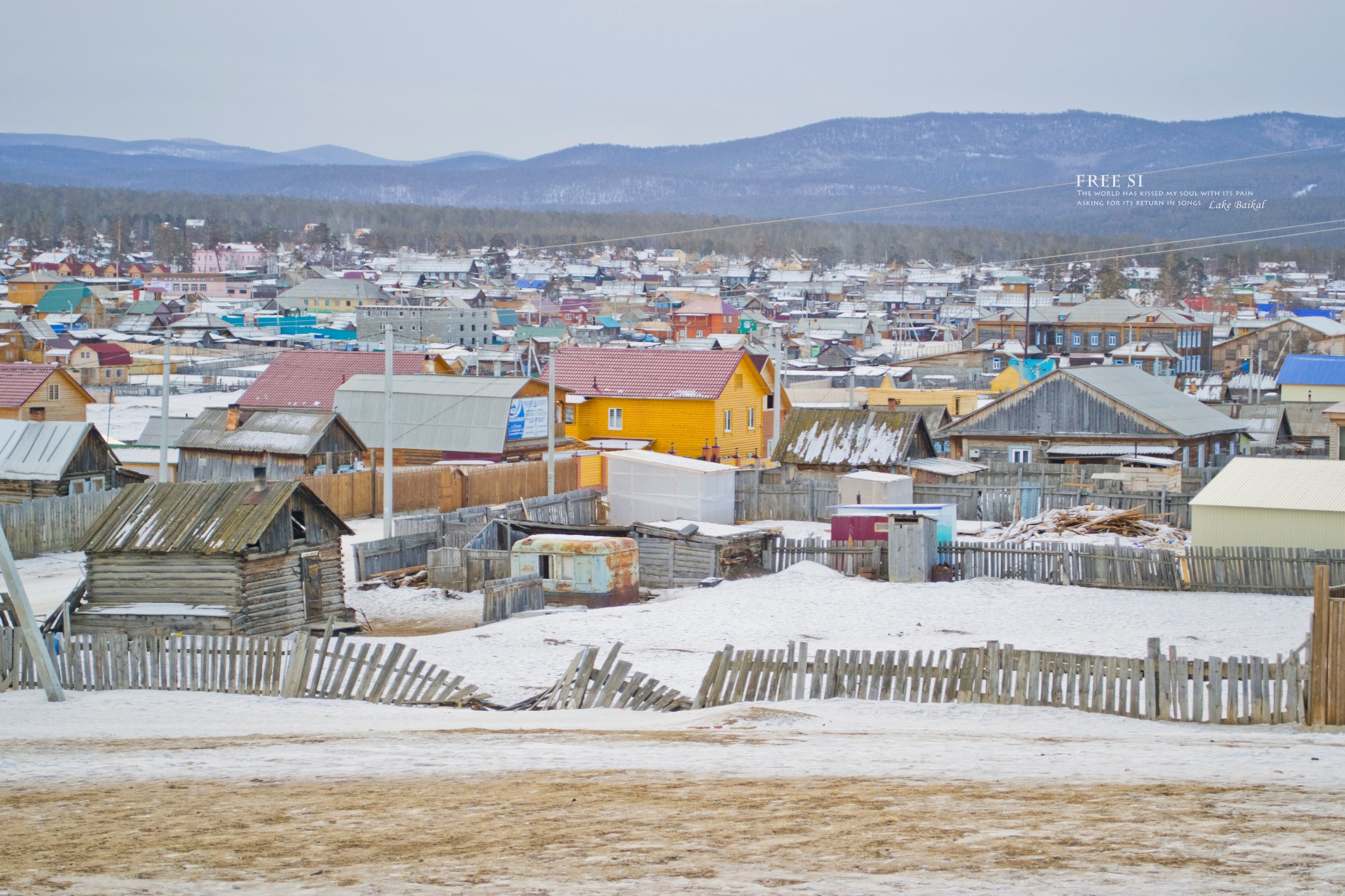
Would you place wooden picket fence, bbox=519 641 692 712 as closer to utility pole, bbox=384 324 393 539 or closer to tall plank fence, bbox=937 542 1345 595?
tall plank fence, bbox=937 542 1345 595

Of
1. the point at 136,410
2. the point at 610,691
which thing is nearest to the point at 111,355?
the point at 136,410

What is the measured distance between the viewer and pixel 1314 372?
66.9 m

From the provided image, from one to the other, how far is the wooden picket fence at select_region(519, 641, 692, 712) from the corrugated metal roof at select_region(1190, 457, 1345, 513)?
50.8ft

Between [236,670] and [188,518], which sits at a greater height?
[188,518]

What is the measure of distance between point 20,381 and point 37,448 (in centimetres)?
1778

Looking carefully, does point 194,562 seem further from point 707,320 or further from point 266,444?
point 707,320

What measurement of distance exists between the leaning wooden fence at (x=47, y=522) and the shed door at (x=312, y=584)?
438 inches

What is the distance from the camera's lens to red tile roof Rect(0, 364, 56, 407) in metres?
53.0

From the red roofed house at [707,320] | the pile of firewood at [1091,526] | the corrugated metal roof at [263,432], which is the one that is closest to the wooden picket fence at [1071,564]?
the pile of firewood at [1091,526]

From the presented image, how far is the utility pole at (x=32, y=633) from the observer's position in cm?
1762

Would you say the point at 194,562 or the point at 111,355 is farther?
the point at 111,355

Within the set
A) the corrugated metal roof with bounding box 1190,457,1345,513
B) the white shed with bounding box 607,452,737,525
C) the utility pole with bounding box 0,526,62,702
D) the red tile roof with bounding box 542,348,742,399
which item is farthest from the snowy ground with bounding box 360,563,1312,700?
the red tile roof with bounding box 542,348,742,399

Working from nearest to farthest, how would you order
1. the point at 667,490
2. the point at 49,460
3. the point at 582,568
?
the point at 582,568 → the point at 49,460 → the point at 667,490

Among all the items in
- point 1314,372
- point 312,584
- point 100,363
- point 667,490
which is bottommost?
point 312,584
